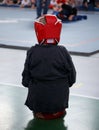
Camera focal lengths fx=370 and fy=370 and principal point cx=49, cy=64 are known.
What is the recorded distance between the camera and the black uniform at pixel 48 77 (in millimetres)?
3223

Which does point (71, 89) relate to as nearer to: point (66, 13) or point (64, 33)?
point (64, 33)

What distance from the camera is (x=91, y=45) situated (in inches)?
266

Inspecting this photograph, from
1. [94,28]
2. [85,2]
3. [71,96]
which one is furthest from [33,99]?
[85,2]

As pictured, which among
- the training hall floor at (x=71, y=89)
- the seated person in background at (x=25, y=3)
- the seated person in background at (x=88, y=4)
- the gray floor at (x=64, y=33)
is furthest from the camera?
the seated person in background at (x=25, y=3)

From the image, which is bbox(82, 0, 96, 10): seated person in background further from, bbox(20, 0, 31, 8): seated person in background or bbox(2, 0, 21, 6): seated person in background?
bbox(2, 0, 21, 6): seated person in background

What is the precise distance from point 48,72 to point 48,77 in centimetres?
4

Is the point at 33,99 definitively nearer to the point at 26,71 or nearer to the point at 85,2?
the point at 26,71

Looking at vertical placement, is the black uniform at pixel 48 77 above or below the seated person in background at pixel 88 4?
above

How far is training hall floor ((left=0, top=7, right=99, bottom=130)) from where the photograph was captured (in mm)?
3158

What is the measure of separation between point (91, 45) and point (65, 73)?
3.54m

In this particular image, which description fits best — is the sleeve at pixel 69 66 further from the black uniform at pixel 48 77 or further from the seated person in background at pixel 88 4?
the seated person in background at pixel 88 4

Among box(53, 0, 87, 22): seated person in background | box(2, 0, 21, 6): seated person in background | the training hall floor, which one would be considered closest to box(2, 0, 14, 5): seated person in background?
box(2, 0, 21, 6): seated person in background

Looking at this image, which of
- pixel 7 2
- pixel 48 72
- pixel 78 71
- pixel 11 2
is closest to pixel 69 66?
pixel 48 72

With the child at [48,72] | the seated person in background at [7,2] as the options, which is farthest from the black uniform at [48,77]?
the seated person in background at [7,2]
